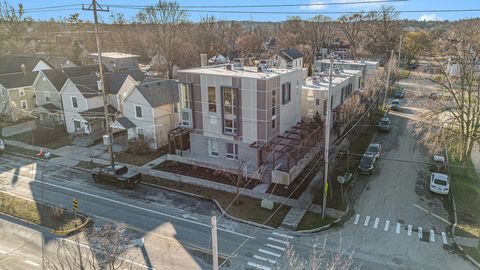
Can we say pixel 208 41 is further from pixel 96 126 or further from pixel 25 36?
pixel 96 126

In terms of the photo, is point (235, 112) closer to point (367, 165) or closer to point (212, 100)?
point (212, 100)

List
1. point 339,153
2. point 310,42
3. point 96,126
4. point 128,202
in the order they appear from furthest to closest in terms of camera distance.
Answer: point 310,42, point 96,126, point 339,153, point 128,202

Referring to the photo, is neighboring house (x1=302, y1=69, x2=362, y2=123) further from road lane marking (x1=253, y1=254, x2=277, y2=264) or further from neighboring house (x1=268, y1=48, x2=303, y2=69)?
neighboring house (x1=268, y1=48, x2=303, y2=69)

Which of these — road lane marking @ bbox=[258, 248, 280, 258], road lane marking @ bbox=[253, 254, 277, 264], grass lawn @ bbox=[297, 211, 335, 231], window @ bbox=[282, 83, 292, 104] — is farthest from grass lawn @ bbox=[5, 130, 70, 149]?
grass lawn @ bbox=[297, 211, 335, 231]

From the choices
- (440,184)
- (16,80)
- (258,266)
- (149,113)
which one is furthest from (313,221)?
Result: (16,80)

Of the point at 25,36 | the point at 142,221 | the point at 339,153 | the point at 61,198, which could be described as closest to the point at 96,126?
the point at 61,198
